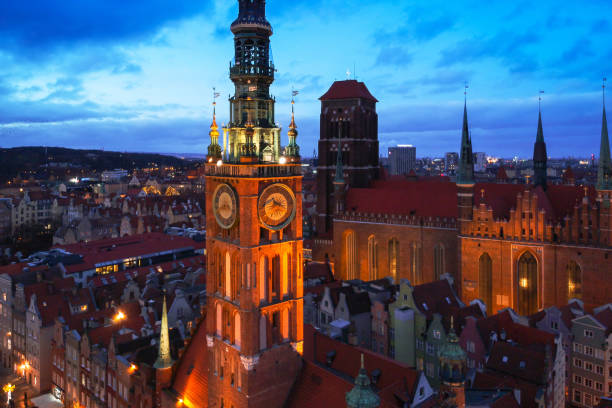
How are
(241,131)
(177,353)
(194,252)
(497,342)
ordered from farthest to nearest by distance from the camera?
(194,252) → (497,342) → (177,353) → (241,131)

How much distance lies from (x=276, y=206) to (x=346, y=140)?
58.6 metres

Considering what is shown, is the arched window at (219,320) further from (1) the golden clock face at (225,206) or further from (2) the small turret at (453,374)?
(2) the small turret at (453,374)

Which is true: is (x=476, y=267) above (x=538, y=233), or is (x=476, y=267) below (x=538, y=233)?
below

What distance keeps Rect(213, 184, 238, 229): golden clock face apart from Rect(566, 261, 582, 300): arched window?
45.5m

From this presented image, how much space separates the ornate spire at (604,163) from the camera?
56.6 meters

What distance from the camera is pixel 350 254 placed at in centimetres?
8112

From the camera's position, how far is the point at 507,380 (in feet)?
123

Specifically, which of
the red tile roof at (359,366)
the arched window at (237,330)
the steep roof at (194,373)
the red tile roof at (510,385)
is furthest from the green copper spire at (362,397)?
the red tile roof at (510,385)

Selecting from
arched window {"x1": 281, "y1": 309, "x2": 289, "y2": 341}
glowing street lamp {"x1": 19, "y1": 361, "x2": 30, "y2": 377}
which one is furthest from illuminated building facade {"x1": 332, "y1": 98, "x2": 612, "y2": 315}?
glowing street lamp {"x1": 19, "y1": 361, "x2": 30, "y2": 377}

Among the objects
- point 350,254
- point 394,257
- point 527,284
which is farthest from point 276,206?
point 350,254

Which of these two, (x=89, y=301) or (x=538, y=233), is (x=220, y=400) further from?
(x=538, y=233)

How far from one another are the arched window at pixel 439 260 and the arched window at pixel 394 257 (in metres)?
6.31

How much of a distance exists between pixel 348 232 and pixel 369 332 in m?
29.1

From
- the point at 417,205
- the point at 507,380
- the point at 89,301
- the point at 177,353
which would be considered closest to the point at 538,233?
the point at 417,205
